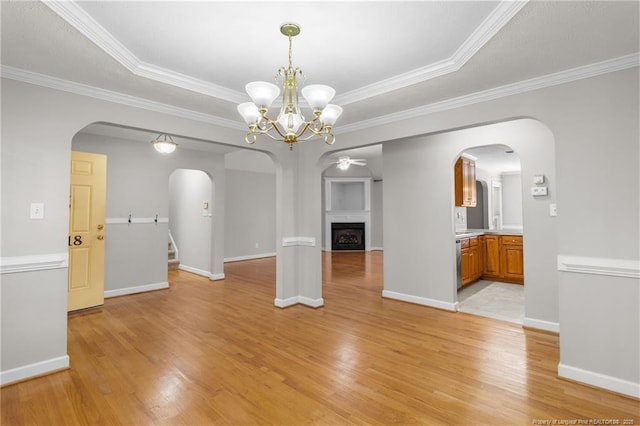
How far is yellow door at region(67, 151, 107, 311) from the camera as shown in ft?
13.4

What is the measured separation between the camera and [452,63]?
244cm

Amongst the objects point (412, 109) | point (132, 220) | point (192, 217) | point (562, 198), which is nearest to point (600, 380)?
point (562, 198)

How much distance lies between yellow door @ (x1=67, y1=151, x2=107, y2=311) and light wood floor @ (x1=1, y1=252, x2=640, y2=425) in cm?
30

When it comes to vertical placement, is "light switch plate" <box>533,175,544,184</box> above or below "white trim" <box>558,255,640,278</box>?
above

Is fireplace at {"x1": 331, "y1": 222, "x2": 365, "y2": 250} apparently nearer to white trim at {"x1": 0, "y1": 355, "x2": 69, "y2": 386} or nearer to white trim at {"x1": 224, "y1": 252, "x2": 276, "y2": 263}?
white trim at {"x1": 224, "y1": 252, "x2": 276, "y2": 263}

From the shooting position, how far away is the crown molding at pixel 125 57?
1819 millimetres

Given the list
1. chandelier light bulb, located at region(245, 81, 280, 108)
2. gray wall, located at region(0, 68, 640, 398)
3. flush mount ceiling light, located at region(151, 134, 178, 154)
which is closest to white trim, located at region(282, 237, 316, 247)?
gray wall, located at region(0, 68, 640, 398)

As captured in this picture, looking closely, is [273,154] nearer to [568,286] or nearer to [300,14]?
[300,14]

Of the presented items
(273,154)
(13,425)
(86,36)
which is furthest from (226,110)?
(13,425)

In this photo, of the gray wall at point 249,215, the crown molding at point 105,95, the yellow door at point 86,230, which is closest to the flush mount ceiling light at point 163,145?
the yellow door at point 86,230

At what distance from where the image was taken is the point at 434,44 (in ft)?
7.34

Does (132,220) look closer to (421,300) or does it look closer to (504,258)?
(421,300)

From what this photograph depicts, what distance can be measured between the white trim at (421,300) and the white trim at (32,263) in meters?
3.92

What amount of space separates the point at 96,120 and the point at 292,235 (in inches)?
102
